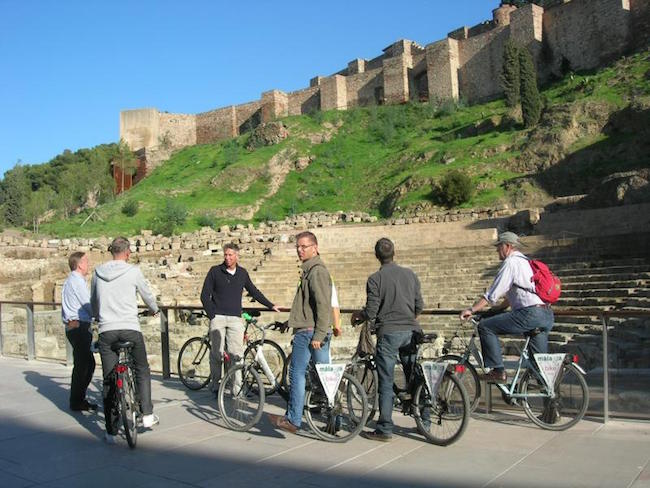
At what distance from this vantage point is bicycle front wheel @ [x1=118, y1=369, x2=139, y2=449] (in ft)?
16.8

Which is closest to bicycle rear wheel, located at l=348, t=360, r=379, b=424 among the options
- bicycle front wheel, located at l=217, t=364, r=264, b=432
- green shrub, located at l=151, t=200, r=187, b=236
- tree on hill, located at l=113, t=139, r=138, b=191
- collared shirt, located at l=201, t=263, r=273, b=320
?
bicycle front wheel, located at l=217, t=364, r=264, b=432

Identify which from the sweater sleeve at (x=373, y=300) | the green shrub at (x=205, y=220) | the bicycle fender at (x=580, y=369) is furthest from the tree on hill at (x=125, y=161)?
the bicycle fender at (x=580, y=369)

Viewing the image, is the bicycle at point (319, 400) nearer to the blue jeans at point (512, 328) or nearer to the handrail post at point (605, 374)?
→ the blue jeans at point (512, 328)

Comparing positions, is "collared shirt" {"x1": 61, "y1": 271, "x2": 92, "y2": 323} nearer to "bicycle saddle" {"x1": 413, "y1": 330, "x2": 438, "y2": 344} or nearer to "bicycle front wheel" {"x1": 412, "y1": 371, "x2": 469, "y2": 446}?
"bicycle saddle" {"x1": 413, "y1": 330, "x2": 438, "y2": 344}

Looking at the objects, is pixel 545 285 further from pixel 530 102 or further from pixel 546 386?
pixel 530 102

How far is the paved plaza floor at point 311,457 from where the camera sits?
166 inches

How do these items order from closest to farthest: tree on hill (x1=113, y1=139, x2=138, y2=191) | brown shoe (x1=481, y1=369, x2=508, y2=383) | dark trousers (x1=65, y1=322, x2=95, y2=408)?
brown shoe (x1=481, y1=369, x2=508, y2=383), dark trousers (x1=65, y1=322, x2=95, y2=408), tree on hill (x1=113, y1=139, x2=138, y2=191)

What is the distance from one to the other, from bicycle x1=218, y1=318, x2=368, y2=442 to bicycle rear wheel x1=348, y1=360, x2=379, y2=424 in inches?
7.5

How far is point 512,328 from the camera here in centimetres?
548

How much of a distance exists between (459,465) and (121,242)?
345cm

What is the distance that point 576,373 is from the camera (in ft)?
17.5

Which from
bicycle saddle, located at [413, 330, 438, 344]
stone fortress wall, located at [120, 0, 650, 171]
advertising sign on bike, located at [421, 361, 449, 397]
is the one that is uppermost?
stone fortress wall, located at [120, 0, 650, 171]

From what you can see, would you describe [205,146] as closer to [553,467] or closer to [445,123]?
[445,123]

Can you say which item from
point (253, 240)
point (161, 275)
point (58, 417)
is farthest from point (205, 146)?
point (58, 417)
